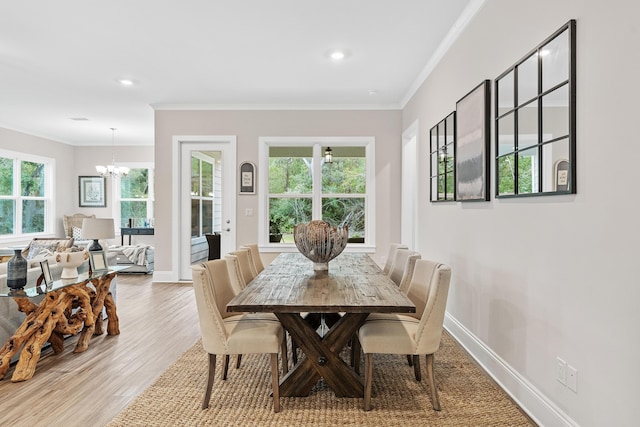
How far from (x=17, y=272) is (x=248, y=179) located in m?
3.21

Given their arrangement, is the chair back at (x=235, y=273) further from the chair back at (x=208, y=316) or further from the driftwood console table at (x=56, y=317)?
the driftwood console table at (x=56, y=317)

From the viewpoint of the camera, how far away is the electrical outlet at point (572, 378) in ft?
5.78

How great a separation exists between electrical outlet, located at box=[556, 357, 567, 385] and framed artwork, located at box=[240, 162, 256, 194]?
440cm

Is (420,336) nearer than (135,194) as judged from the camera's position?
Yes

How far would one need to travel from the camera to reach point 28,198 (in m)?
7.86

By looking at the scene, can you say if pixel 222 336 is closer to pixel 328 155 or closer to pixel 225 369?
pixel 225 369

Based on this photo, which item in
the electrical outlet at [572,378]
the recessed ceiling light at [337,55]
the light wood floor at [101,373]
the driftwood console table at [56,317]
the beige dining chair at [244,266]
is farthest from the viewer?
the recessed ceiling light at [337,55]

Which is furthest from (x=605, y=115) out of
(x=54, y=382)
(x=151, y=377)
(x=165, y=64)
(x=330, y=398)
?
(x=165, y=64)

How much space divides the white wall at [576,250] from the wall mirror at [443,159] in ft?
1.84

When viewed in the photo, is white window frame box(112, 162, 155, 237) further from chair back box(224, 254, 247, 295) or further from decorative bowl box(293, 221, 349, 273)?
decorative bowl box(293, 221, 349, 273)

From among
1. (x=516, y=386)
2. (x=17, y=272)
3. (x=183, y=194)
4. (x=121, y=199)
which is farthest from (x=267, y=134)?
(x=121, y=199)

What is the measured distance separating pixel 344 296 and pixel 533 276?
1.02 metres

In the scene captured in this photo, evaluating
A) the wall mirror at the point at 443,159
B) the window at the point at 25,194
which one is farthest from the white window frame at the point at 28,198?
the wall mirror at the point at 443,159

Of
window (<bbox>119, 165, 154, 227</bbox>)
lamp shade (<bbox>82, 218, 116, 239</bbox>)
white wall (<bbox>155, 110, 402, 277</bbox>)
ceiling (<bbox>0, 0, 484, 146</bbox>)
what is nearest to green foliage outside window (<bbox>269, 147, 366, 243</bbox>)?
white wall (<bbox>155, 110, 402, 277</bbox>)
